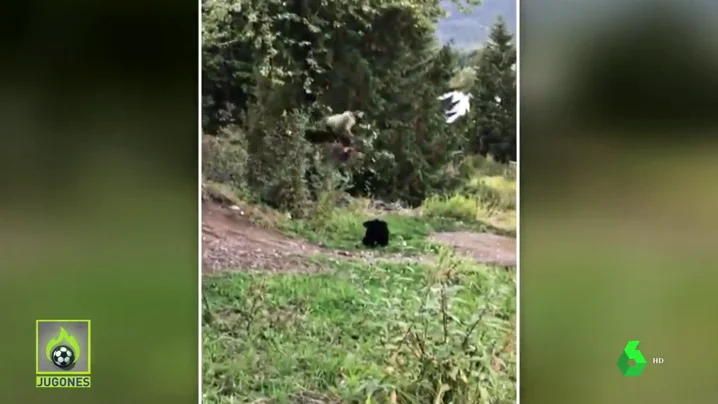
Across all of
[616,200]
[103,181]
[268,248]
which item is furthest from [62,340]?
[616,200]

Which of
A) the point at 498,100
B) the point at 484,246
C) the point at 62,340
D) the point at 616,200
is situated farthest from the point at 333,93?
the point at 62,340

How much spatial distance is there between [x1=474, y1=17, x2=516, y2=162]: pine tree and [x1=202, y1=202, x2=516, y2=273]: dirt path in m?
0.21

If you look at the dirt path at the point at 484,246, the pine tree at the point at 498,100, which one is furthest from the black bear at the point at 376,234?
the pine tree at the point at 498,100

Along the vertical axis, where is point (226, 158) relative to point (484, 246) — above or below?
above

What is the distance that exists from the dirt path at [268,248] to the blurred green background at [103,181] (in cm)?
5

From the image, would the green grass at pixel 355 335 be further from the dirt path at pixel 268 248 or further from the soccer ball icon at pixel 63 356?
the soccer ball icon at pixel 63 356

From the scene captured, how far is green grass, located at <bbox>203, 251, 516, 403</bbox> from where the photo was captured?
1452 mm

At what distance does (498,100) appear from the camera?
1461 mm

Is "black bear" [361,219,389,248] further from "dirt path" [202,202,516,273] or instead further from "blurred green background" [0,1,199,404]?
"blurred green background" [0,1,199,404]

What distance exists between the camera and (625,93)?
4.84 feet

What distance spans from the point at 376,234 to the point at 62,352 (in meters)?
0.78

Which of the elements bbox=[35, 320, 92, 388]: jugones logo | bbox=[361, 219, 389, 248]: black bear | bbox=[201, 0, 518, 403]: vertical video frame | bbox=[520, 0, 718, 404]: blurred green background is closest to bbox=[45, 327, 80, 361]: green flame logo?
bbox=[35, 320, 92, 388]: jugones logo

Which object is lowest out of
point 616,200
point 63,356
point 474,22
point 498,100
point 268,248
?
point 63,356

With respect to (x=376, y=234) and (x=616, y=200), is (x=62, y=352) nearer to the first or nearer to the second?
(x=376, y=234)
